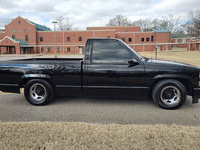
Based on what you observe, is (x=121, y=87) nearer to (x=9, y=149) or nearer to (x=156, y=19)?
(x=9, y=149)

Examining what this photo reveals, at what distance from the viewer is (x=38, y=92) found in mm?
4512

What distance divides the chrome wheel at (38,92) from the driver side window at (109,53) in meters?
1.63

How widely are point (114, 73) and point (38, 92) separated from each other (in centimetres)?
215

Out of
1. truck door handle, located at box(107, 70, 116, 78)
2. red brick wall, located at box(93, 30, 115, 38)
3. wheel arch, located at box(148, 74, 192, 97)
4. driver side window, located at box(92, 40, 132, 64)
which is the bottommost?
wheel arch, located at box(148, 74, 192, 97)

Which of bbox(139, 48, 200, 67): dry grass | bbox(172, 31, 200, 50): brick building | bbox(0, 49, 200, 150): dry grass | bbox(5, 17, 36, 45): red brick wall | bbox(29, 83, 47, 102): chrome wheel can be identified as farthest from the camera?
bbox(5, 17, 36, 45): red brick wall

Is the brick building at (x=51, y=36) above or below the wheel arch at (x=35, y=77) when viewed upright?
above

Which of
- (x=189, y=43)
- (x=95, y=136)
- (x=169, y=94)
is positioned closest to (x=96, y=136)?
(x=95, y=136)

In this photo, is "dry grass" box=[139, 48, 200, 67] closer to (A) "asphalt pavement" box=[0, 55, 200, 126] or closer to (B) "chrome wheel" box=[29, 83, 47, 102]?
(A) "asphalt pavement" box=[0, 55, 200, 126]

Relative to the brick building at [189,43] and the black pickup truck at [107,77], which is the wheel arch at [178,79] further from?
the brick building at [189,43]

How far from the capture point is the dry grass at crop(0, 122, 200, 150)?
2.43 m

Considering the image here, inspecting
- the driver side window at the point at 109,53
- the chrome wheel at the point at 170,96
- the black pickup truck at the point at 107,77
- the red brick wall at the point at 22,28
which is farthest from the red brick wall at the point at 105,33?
the chrome wheel at the point at 170,96

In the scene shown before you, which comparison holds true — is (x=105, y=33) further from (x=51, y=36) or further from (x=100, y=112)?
(x=100, y=112)

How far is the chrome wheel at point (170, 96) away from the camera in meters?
4.10

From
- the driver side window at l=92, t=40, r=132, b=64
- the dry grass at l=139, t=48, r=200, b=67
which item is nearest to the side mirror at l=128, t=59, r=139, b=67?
the driver side window at l=92, t=40, r=132, b=64
